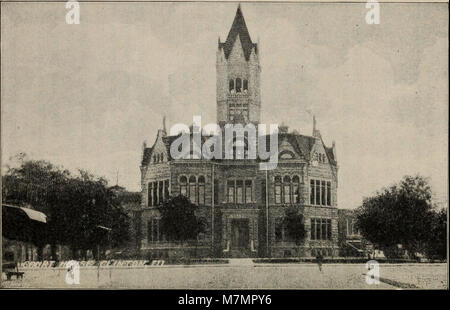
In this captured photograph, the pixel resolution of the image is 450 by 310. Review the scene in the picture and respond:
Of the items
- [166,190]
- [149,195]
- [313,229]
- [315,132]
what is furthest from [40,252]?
[313,229]

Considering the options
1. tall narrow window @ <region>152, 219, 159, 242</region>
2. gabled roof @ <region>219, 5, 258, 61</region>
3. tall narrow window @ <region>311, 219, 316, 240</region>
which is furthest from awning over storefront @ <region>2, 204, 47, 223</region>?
tall narrow window @ <region>311, 219, 316, 240</region>

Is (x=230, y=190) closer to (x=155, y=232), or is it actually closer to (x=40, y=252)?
(x=155, y=232)

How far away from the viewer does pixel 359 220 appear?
2797 cm

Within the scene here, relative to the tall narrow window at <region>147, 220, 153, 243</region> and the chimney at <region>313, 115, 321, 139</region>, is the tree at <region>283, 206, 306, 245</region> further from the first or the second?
the tall narrow window at <region>147, 220, 153, 243</region>

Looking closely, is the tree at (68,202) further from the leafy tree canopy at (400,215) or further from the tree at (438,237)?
the tree at (438,237)

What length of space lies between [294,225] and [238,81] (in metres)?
6.45

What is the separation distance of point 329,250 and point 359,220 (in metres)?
2.42

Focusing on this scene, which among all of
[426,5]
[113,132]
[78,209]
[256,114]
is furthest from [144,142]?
[426,5]

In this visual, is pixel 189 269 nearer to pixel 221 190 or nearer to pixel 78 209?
pixel 78 209

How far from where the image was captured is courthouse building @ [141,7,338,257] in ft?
93.2

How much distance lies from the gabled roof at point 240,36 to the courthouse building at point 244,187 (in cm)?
9

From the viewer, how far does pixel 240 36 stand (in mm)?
27266

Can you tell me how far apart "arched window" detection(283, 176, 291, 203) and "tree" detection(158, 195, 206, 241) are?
149 inches

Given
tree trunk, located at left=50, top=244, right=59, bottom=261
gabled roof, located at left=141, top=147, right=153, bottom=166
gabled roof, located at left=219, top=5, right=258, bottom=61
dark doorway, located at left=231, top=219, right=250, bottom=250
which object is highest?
gabled roof, located at left=219, top=5, right=258, bottom=61
